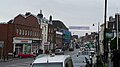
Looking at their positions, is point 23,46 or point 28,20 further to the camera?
point 28,20

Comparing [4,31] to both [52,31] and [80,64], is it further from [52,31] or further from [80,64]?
[80,64]

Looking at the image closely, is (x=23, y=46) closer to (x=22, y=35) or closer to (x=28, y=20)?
(x=22, y=35)

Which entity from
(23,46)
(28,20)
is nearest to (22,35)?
(23,46)

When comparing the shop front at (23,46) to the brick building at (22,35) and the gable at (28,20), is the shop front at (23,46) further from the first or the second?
the gable at (28,20)

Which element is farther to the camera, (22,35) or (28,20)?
(28,20)

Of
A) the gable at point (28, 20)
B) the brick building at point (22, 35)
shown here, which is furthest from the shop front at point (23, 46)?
the gable at point (28, 20)

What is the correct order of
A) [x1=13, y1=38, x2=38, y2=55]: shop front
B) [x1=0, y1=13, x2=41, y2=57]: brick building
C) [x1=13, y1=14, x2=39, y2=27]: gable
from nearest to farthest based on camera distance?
[x1=0, y1=13, x2=41, y2=57]: brick building → [x1=13, y1=38, x2=38, y2=55]: shop front → [x1=13, y1=14, x2=39, y2=27]: gable

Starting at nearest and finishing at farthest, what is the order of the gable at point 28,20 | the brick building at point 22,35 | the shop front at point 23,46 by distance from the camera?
the brick building at point 22,35 < the shop front at point 23,46 < the gable at point 28,20

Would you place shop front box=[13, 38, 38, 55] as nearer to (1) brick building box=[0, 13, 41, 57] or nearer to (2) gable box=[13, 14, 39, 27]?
(1) brick building box=[0, 13, 41, 57]

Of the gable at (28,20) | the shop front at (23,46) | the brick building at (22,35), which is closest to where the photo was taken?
the brick building at (22,35)

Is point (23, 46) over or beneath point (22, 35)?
beneath

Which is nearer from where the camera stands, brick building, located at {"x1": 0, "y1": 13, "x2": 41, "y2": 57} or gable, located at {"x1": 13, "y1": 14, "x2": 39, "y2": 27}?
brick building, located at {"x1": 0, "y1": 13, "x2": 41, "y2": 57}

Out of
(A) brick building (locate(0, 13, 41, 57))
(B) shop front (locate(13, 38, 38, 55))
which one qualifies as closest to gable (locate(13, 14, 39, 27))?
(A) brick building (locate(0, 13, 41, 57))

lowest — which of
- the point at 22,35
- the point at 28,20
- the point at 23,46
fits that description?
the point at 23,46
